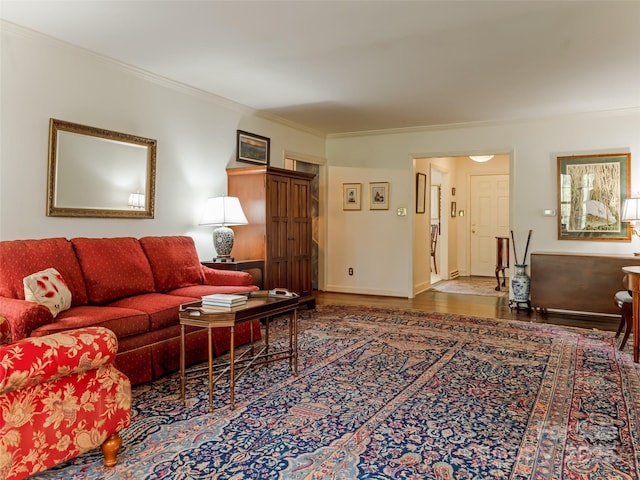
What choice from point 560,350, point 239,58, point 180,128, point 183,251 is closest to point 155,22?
point 239,58

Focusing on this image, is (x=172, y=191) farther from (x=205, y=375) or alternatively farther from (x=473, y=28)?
(x=473, y=28)

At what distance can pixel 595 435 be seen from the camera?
2271 millimetres

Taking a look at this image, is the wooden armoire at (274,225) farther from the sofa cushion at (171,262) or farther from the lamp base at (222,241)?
the sofa cushion at (171,262)

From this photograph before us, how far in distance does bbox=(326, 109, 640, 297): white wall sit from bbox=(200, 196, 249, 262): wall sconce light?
2.75m

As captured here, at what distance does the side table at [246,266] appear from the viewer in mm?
4543

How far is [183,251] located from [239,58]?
1801 millimetres

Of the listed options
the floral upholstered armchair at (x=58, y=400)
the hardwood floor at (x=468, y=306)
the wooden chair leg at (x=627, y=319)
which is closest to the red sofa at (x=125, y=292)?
the floral upholstered armchair at (x=58, y=400)

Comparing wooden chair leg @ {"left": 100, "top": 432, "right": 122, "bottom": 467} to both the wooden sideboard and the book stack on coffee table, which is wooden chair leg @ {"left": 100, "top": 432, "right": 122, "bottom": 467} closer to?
the book stack on coffee table

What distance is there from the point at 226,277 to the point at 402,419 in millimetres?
2303

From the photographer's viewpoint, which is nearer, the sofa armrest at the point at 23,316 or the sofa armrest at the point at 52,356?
the sofa armrest at the point at 52,356

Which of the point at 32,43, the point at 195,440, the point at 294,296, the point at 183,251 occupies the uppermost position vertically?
the point at 32,43

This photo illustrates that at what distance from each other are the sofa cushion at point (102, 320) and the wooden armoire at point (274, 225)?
2.09 m

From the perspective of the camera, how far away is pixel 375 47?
364 cm

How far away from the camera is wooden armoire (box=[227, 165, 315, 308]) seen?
5.07 metres
